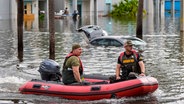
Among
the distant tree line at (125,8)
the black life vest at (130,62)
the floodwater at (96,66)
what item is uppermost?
the distant tree line at (125,8)

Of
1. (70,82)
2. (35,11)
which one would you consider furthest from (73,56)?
(35,11)

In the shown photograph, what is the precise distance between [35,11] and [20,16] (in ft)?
195

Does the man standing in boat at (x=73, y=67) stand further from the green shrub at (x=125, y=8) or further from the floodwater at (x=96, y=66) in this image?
the green shrub at (x=125, y=8)

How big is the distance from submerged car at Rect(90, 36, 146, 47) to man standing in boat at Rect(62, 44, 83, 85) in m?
15.3

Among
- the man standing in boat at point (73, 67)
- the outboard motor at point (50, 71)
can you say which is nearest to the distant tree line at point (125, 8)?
the outboard motor at point (50, 71)

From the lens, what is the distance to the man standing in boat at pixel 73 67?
14.1 meters

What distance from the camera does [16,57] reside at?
2545 cm

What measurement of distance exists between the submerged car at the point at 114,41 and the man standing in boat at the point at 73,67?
15307 mm

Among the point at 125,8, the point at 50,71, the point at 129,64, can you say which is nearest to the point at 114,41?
the point at 50,71

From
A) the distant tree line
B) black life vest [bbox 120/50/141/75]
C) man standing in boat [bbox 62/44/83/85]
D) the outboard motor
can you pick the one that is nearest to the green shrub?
the distant tree line

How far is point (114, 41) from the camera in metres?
30.6

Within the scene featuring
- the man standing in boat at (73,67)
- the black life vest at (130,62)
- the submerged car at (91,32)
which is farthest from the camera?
the submerged car at (91,32)

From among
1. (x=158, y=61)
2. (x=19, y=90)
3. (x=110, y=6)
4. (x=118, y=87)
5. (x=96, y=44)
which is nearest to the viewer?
(x=118, y=87)

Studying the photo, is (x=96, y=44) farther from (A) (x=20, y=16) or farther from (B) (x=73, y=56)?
(B) (x=73, y=56)
